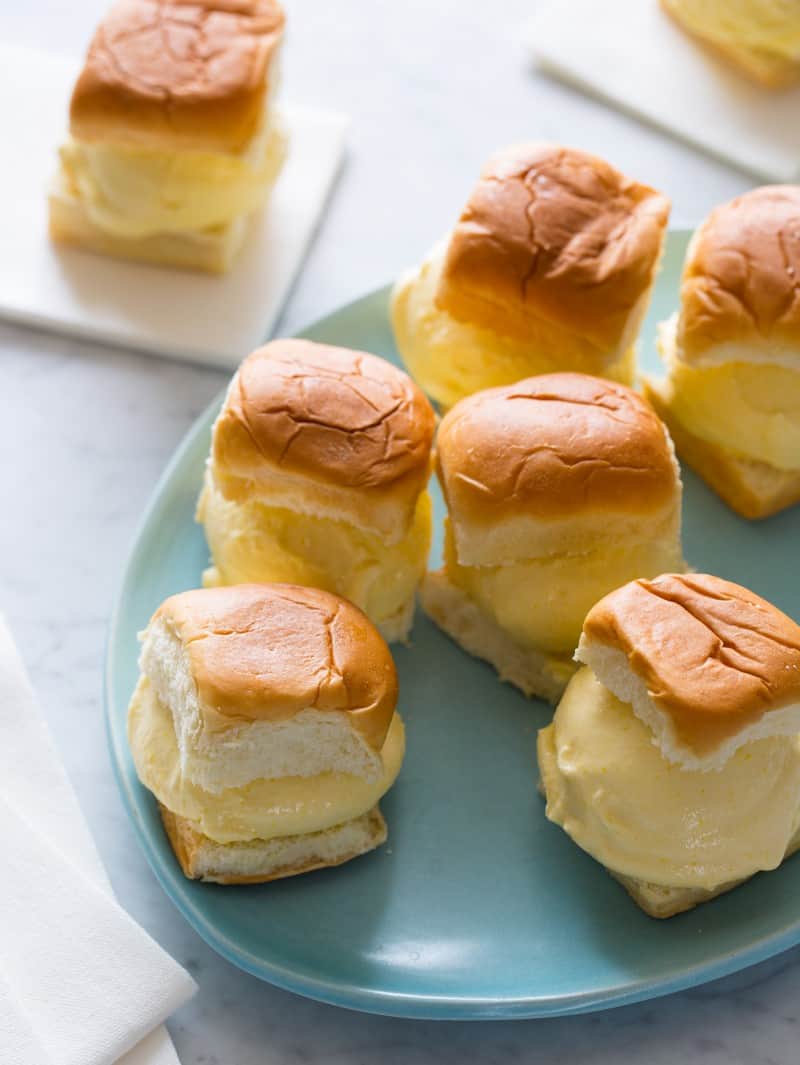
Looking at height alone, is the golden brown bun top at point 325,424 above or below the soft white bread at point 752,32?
below

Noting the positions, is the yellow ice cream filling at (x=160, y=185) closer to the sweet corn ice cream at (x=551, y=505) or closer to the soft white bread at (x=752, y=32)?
the sweet corn ice cream at (x=551, y=505)

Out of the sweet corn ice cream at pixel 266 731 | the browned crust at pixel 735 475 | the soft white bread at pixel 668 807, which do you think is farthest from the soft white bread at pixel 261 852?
the browned crust at pixel 735 475

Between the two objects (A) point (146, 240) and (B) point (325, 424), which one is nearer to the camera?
(B) point (325, 424)

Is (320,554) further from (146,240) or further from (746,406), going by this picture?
(146,240)

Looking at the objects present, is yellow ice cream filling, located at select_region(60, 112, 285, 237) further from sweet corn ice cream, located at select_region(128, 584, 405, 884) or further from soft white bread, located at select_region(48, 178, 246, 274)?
sweet corn ice cream, located at select_region(128, 584, 405, 884)

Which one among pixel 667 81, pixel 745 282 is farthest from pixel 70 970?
pixel 667 81

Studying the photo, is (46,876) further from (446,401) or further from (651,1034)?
(446,401)

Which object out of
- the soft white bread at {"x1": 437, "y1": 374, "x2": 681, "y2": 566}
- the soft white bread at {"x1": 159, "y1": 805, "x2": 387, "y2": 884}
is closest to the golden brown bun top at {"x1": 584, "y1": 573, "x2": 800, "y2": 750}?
the soft white bread at {"x1": 437, "y1": 374, "x2": 681, "y2": 566}
